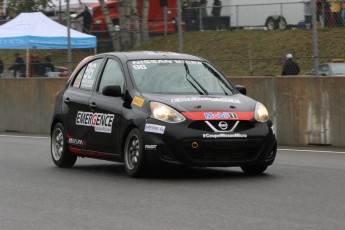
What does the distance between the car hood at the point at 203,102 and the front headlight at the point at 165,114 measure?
62 mm

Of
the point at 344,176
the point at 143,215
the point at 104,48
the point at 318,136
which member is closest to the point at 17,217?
the point at 143,215

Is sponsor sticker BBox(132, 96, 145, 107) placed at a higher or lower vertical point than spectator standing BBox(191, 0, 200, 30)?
lower

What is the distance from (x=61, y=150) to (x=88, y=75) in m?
1.11

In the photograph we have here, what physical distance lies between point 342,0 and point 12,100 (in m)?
8.42

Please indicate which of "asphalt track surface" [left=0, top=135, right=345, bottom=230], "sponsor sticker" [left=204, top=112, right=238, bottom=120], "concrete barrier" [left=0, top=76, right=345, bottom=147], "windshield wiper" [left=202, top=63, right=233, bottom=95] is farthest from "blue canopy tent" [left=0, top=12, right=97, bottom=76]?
"sponsor sticker" [left=204, top=112, right=238, bottom=120]

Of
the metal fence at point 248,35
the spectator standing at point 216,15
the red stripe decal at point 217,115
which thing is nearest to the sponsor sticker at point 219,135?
the red stripe decal at point 217,115

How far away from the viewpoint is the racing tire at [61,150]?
539 inches

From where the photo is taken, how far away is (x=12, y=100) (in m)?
24.2

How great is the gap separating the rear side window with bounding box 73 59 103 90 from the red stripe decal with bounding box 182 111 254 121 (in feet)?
7.24

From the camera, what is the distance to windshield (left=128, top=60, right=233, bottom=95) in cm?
1234

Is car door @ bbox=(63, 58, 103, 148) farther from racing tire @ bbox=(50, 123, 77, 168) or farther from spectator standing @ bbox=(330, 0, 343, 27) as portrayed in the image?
spectator standing @ bbox=(330, 0, 343, 27)

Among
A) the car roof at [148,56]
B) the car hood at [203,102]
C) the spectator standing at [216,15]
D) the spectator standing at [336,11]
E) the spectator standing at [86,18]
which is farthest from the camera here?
the spectator standing at [86,18]

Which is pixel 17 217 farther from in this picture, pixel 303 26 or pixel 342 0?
pixel 303 26

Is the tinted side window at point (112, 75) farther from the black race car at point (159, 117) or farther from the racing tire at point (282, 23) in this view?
the racing tire at point (282, 23)
